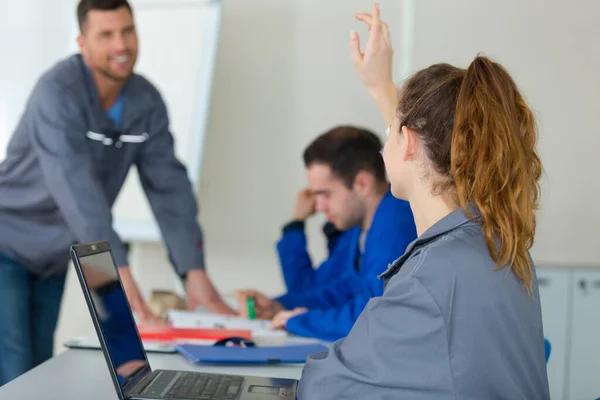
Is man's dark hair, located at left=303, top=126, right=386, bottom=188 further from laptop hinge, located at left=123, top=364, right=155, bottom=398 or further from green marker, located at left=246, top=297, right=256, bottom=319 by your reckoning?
laptop hinge, located at left=123, top=364, right=155, bottom=398

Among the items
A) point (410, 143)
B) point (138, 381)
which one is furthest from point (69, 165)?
point (410, 143)

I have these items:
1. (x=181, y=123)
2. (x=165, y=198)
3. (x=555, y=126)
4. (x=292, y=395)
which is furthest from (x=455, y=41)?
(x=292, y=395)

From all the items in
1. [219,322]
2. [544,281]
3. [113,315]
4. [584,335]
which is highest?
[113,315]

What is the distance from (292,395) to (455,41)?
2190mm

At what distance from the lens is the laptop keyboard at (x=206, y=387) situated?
111 centimetres

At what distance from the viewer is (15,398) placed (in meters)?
1.12

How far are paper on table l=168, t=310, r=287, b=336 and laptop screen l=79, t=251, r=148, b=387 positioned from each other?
502mm

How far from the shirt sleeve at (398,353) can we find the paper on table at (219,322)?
→ 0.78 meters

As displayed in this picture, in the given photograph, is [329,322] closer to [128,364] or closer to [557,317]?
[128,364]

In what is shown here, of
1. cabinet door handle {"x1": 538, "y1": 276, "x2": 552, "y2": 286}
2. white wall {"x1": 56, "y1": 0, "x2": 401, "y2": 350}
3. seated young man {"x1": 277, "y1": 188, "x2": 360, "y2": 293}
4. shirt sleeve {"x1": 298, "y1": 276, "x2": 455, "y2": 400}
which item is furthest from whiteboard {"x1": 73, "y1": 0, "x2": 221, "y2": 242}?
shirt sleeve {"x1": 298, "y1": 276, "x2": 455, "y2": 400}

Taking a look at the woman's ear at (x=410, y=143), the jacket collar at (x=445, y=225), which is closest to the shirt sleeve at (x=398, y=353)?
the jacket collar at (x=445, y=225)

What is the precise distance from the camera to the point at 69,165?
2.02 metres

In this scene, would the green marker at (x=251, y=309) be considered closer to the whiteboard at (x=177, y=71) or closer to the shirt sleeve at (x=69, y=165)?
the shirt sleeve at (x=69, y=165)

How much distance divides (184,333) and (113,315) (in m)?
0.51
